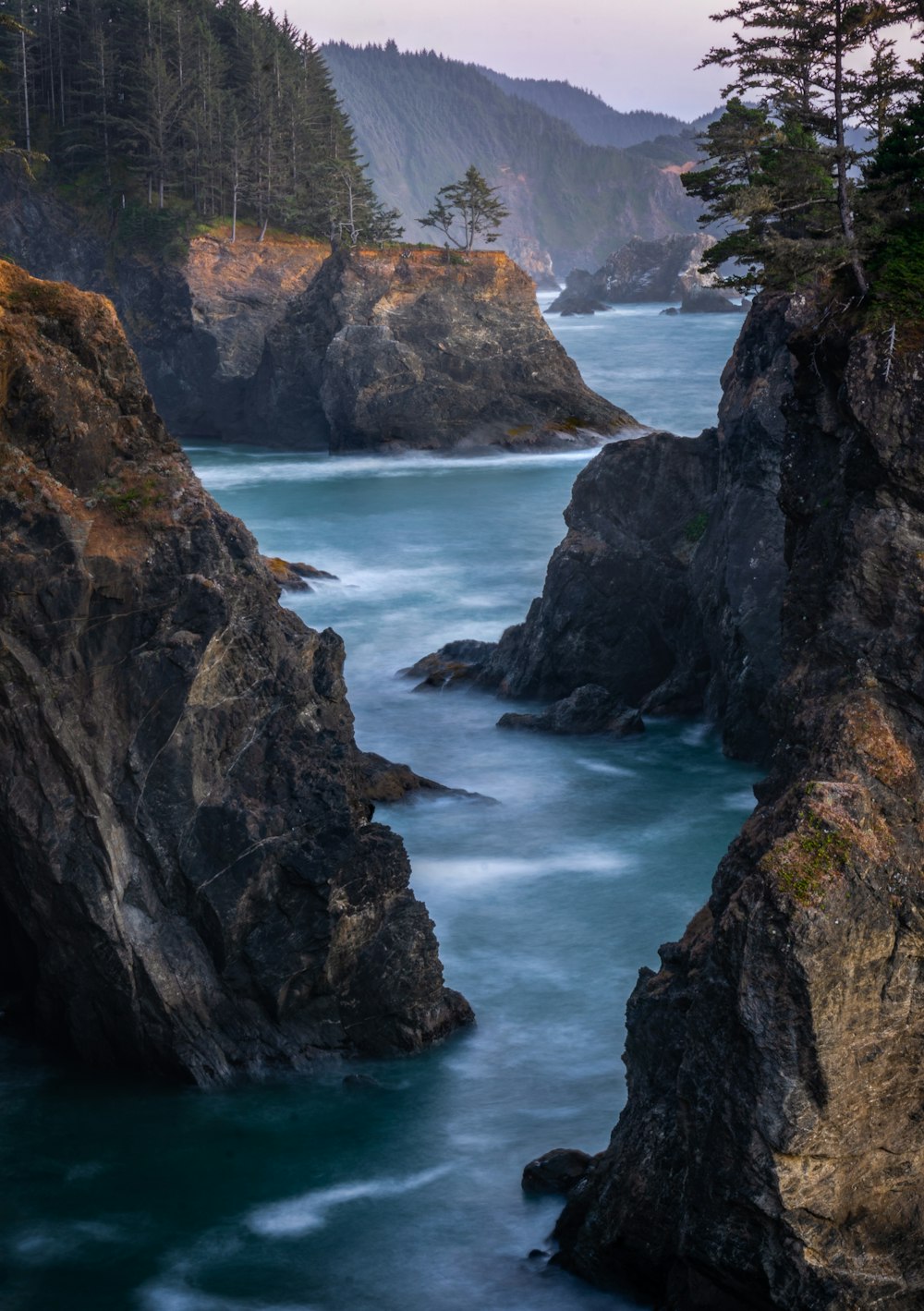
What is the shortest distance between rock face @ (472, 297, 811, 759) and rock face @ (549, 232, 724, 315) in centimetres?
11623

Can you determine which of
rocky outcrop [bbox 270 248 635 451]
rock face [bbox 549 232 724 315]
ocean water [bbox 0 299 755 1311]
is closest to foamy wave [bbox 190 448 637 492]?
rocky outcrop [bbox 270 248 635 451]

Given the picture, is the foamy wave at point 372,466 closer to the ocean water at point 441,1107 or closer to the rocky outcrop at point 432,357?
the rocky outcrop at point 432,357

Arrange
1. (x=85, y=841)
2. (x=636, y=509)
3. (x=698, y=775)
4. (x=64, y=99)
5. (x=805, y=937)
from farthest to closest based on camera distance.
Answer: (x=64, y=99), (x=636, y=509), (x=698, y=775), (x=85, y=841), (x=805, y=937)

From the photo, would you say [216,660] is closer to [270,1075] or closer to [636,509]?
[270,1075]

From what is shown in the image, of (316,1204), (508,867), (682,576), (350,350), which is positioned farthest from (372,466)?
(316,1204)

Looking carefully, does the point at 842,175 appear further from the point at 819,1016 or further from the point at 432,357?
the point at 432,357

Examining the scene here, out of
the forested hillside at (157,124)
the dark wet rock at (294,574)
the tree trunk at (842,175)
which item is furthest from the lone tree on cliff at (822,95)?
the forested hillside at (157,124)

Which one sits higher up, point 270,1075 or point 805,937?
point 805,937

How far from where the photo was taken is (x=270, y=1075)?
18750mm

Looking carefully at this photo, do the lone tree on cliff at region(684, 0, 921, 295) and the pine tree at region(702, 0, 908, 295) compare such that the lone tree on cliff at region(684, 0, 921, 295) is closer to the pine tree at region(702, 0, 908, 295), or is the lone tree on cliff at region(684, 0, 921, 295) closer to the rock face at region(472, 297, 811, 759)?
the pine tree at region(702, 0, 908, 295)

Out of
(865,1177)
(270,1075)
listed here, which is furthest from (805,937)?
(270,1075)

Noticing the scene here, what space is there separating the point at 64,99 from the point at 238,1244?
79638mm

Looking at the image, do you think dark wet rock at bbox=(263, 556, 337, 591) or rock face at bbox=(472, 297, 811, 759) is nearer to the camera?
rock face at bbox=(472, 297, 811, 759)

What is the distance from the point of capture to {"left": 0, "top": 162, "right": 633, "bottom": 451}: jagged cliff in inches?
2776
